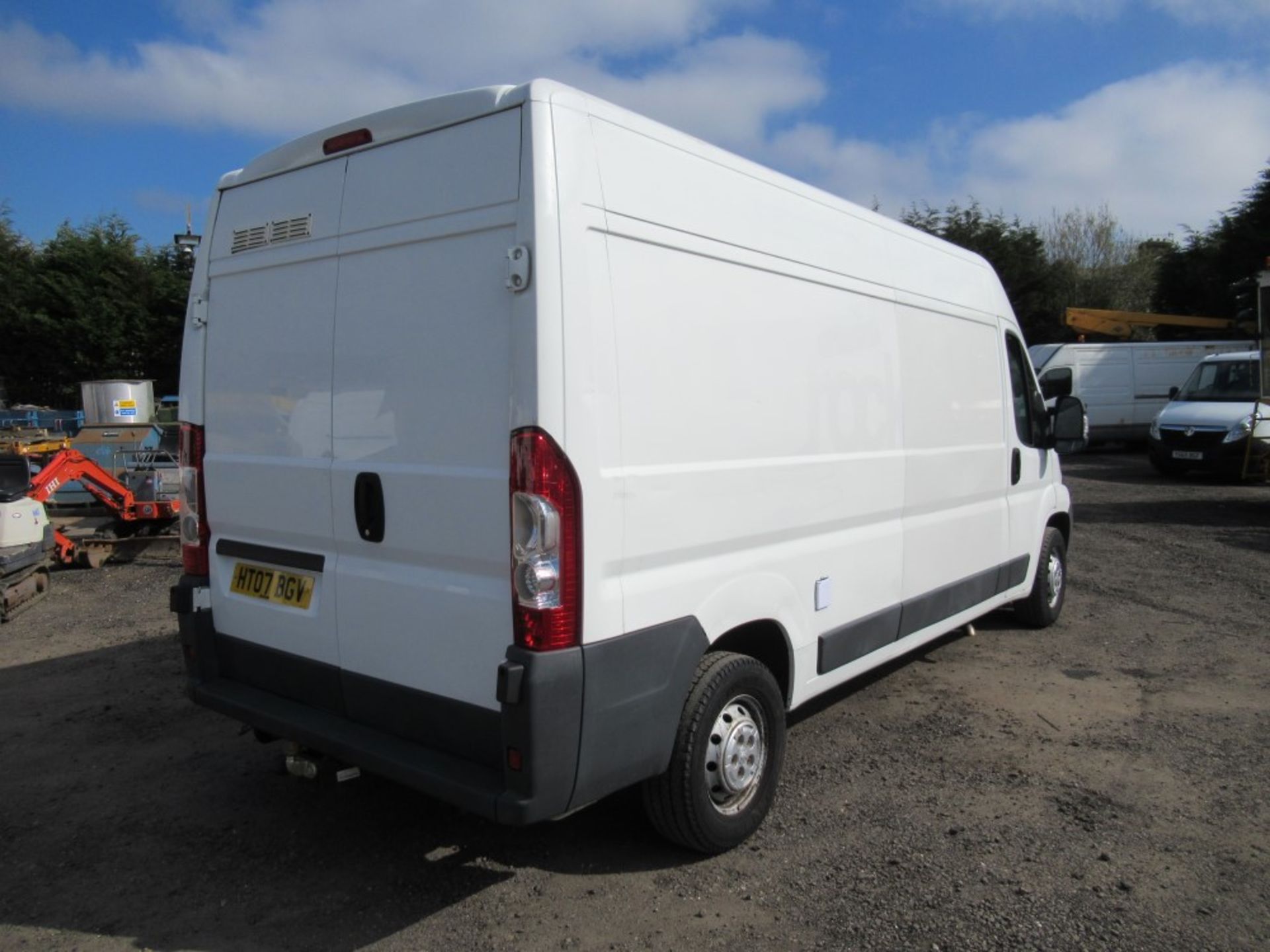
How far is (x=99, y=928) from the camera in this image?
3.16 metres

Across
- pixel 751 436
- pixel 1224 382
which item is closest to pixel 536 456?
pixel 751 436

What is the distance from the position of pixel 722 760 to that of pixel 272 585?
1.85m

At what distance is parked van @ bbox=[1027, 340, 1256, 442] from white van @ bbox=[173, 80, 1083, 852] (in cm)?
1828

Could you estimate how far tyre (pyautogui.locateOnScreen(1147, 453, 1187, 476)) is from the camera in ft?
51.7

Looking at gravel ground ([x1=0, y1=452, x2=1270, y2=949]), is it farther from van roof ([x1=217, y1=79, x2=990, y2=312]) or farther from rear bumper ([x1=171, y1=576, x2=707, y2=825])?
van roof ([x1=217, y1=79, x2=990, y2=312])

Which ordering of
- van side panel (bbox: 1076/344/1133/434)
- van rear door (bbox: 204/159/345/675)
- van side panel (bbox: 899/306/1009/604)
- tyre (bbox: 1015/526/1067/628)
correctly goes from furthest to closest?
van side panel (bbox: 1076/344/1133/434) → tyre (bbox: 1015/526/1067/628) → van side panel (bbox: 899/306/1009/604) → van rear door (bbox: 204/159/345/675)

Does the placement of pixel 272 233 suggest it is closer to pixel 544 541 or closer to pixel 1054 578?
pixel 544 541

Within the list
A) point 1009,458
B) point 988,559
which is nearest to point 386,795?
point 988,559

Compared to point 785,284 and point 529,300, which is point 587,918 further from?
point 785,284

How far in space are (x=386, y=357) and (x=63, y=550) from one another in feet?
26.7

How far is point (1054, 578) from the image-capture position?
6.70m

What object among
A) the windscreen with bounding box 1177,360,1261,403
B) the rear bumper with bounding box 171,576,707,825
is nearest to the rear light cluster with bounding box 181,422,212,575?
the rear bumper with bounding box 171,576,707,825

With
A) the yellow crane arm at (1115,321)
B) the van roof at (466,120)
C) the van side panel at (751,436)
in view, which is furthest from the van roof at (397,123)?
the yellow crane arm at (1115,321)

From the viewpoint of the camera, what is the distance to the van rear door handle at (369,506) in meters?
3.22
